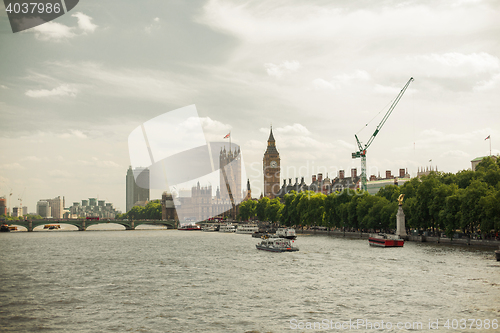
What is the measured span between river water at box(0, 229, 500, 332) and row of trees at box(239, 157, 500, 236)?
12.6m

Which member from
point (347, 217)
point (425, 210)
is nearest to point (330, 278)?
point (425, 210)

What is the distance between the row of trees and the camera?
82500 millimetres

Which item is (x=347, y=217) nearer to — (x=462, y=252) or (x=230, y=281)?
(x=462, y=252)

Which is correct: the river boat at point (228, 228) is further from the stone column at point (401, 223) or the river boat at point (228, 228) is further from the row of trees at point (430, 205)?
the stone column at point (401, 223)

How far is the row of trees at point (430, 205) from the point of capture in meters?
82.5

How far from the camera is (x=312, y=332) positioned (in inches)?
1251

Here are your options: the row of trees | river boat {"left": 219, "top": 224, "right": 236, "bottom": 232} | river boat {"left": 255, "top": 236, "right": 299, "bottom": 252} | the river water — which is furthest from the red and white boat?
river boat {"left": 219, "top": 224, "right": 236, "bottom": 232}

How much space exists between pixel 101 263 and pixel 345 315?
44765mm

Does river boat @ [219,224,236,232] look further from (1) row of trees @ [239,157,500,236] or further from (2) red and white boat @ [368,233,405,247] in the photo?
(2) red and white boat @ [368,233,405,247]

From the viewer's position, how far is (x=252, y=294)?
4422 cm

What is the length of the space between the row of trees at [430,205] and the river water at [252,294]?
12637mm

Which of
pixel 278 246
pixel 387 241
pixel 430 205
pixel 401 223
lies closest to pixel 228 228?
pixel 401 223

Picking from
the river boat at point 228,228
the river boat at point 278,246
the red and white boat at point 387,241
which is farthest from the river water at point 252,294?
the river boat at point 228,228

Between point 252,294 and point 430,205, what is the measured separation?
62520 millimetres
